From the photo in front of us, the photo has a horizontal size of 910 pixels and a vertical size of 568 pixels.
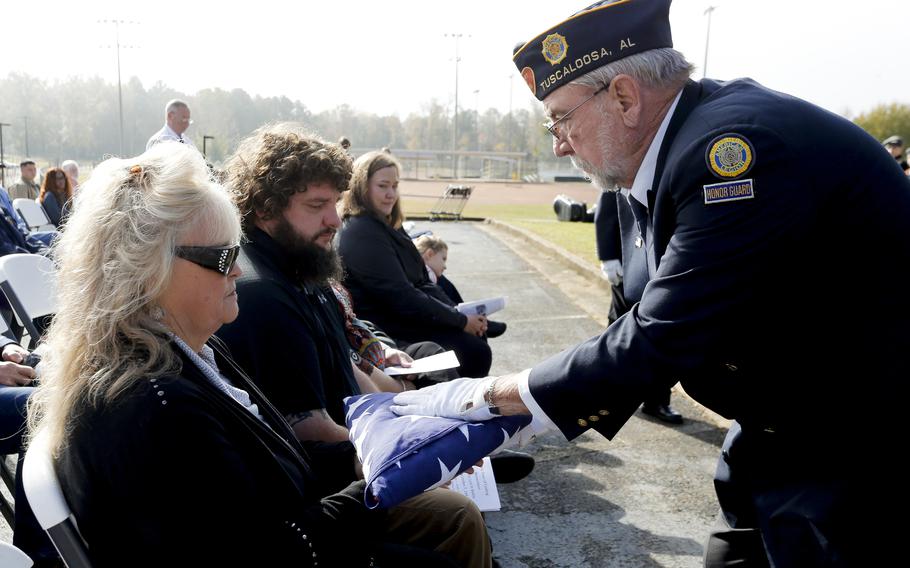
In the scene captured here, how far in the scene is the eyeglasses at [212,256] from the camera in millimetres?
1757

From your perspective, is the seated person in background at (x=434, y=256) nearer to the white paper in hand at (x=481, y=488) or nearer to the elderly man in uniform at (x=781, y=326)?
the white paper in hand at (x=481, y=488)

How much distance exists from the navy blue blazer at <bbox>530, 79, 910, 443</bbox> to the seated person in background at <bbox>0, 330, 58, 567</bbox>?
4.36ft

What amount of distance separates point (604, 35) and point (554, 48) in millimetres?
139

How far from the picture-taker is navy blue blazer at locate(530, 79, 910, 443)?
1.40m

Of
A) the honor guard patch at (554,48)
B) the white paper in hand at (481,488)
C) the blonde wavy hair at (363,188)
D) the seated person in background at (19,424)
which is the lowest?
the white paper in hand at (481,488)

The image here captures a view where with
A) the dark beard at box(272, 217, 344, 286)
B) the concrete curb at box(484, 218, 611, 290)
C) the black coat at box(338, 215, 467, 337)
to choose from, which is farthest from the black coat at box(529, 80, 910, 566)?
the concrete curb at box(484, 218, 611, 290)

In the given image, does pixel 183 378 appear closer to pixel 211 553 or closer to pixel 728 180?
pixel 211 553

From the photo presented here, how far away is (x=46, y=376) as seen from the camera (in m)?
1.70

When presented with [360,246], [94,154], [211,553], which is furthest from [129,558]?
[94,154]

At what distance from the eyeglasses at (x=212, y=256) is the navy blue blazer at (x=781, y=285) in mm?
916

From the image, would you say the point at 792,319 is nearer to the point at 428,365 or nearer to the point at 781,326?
the point at 781,326

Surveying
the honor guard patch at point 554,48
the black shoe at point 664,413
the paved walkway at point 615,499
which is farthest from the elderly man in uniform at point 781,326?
the black shoe at point 664,413

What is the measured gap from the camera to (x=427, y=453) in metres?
1.72

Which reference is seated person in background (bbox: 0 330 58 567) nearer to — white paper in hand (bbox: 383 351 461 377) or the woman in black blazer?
the woman in black blazer
